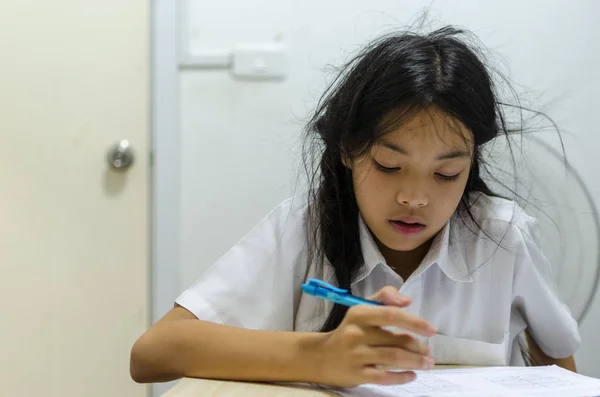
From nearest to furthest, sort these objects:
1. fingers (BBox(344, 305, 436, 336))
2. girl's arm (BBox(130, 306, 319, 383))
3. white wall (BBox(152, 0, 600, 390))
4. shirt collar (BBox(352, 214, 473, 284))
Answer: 1. fingers (BBox(344, 305, 436, 336))
2. girl's arm (BBox(130, 306, 319, 383))
3. shirt collar (BBox(352, 214, 473, 284))
4. white wall (BBox(152, 0, 600, 390))

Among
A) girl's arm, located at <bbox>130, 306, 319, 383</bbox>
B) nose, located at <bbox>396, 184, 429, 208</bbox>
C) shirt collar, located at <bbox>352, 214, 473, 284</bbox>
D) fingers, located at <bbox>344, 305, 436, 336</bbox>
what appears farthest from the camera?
shirt collar, located at <bbox>352, 214, 473, 284</bbox>

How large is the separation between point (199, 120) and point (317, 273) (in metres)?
0.57

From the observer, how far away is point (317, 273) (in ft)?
3.05

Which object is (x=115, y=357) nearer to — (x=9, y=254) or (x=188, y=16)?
(x=9, y=254)

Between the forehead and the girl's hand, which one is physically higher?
the forehead

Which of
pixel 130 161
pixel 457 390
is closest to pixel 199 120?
pixel 130 161

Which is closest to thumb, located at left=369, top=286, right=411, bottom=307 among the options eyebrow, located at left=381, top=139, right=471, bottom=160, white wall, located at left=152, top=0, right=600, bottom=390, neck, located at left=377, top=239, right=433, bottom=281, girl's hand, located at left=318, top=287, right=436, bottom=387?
girl's hand, located at left=318, top=287, right=436, bottom=387

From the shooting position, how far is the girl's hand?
604 mm

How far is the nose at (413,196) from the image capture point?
0.79 m

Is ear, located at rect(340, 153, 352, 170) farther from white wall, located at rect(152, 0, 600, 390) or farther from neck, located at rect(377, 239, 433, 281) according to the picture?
white wall, located at rect(152, 0, 600, 390)

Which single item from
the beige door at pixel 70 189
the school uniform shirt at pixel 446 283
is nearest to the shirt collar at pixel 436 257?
the school uniform shirt at pixel 446 283

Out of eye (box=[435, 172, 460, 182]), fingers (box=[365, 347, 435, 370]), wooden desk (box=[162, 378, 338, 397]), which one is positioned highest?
eye (box=[435, 172, 460, 182])

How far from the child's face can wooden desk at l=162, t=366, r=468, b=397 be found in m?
0.26

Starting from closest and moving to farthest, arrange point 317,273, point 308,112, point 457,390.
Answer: point 457,390 < point 317,273 < point 308,112
